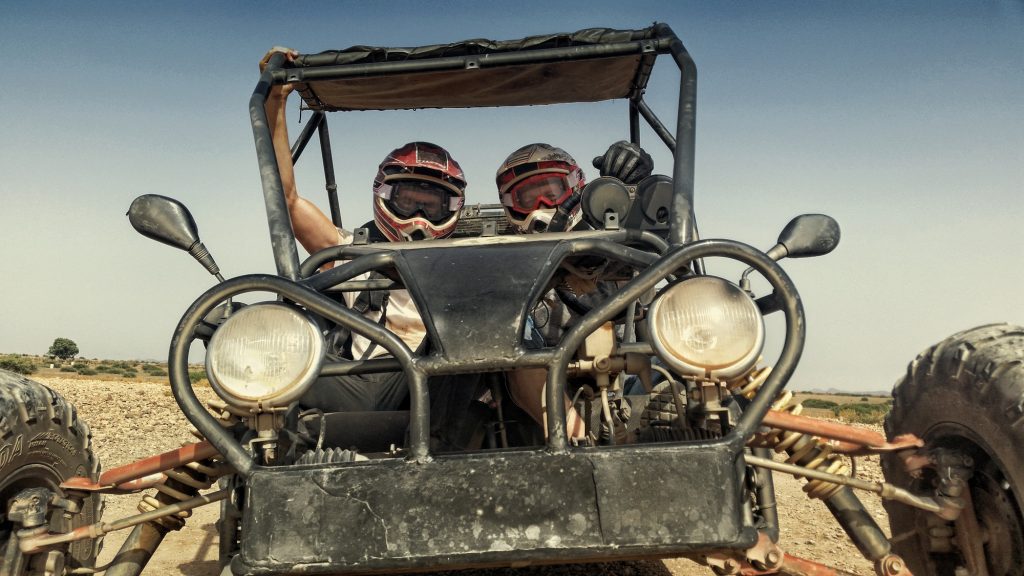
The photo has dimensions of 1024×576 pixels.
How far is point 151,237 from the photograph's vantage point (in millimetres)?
2535

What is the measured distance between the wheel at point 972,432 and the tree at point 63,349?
5907 cm

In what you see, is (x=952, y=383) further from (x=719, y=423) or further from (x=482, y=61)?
(x=482, y=61)

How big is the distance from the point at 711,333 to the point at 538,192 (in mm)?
2500

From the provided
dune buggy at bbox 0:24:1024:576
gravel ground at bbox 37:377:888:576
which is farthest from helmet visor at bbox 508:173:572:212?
gravel ground at bbox 37:377:888:576

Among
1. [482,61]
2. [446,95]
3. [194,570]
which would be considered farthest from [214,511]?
[482,61]

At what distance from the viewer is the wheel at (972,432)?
2.52m

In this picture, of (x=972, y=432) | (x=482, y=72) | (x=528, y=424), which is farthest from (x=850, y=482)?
(x=482, y=72)

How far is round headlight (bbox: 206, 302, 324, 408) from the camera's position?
2047 millimetres

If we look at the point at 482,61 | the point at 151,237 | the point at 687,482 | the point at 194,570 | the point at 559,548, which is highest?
the point at 482,61

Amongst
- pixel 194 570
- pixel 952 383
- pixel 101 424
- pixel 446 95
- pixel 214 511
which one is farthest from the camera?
pixel 101 424

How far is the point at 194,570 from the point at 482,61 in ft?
11.0

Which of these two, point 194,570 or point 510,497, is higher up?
point 510,497

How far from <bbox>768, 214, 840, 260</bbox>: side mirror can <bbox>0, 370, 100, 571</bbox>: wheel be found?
8.99 feet

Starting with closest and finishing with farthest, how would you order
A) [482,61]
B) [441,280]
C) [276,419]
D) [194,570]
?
[276,419] < [441,280] < [482,61] < [194,570]
